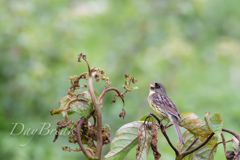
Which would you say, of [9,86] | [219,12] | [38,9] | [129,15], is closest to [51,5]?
[38,9]

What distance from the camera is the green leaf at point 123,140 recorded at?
1556 millimetres

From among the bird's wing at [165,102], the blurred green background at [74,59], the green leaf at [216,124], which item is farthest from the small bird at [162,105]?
the green leaf at [216,124]

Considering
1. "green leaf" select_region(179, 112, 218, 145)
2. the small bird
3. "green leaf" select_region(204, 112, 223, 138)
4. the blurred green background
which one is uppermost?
the blurred green background

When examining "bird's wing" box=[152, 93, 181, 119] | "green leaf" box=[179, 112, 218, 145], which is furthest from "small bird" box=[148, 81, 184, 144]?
"green leaf" box=[179, 112, 218, 145]

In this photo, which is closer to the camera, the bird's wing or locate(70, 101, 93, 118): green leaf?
locate(70, 101, 93, 118): green leaf

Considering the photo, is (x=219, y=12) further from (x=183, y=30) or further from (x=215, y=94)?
(x=183, y=30)

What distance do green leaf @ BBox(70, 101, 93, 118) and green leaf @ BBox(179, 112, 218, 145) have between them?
44 cm

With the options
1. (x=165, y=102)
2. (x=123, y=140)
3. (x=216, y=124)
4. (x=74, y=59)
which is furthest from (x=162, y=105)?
(x=74, y=59)

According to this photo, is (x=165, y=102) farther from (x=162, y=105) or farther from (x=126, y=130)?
(x=126, y=130)

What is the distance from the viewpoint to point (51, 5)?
618 centimetres

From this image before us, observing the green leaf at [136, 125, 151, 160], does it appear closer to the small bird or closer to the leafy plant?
the leafy plant

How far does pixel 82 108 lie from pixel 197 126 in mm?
524

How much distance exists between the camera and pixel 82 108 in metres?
1.47

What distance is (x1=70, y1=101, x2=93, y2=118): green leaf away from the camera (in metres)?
1.46
